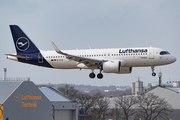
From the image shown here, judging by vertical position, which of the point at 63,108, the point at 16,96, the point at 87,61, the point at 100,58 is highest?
the point at 100,58

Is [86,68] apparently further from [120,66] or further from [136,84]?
[136,84]

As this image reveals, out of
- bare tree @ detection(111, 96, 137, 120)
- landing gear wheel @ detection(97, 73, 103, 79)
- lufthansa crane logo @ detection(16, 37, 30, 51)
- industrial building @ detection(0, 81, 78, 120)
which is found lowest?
bare tree @ detection(111, 96, 137, 120)

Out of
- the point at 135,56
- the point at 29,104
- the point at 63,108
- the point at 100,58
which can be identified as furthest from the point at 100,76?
the point at 63,108

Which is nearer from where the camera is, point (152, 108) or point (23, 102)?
point (23, 102)

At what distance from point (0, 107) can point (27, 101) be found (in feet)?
25.7

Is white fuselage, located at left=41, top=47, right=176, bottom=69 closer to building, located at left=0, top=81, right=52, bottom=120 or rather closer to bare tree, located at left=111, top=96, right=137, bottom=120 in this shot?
building, located at left=0, top=81, right=52, bottom=120

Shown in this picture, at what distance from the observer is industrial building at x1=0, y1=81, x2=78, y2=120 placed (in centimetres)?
7832

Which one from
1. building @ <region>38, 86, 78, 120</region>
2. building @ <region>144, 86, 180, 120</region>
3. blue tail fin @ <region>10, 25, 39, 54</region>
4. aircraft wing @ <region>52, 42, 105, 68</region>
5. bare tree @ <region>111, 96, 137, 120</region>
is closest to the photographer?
aircraft wing @ <region>52, 42, 105, 68</region>

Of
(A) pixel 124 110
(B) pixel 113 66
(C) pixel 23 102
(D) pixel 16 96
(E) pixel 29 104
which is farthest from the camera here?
(A) pixel 124 110

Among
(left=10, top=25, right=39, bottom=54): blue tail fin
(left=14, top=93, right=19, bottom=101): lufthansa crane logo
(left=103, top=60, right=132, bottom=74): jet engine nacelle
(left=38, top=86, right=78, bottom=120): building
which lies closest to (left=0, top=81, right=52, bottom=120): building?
(left=14, top=93, right=19, bottom=101): lufthansa crane logo

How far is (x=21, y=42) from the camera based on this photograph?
210 ft

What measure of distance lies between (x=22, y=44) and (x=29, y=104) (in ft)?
76.2

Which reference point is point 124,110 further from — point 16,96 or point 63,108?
point 16,96

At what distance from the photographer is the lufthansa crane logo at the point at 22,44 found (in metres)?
63.0
